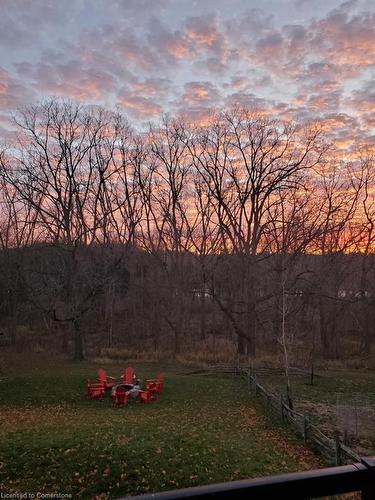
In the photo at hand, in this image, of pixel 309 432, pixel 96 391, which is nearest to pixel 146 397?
pixel 96 391

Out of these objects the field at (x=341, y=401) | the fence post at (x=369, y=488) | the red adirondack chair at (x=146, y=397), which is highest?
the fence post at (x=369, y=488)

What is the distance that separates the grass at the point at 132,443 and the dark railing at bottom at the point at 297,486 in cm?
687

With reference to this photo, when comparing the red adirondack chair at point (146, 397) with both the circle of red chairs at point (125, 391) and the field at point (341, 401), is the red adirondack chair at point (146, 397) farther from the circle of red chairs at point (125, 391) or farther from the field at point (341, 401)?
the field at point (341, 401)

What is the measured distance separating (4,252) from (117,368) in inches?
601

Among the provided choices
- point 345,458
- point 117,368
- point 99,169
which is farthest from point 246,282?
point 345,458

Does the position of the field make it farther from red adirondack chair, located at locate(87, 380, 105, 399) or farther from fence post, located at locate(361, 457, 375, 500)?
fence post, located at locate(361, 457, 375, 500)

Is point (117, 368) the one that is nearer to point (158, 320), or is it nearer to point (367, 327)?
point (158, 320)

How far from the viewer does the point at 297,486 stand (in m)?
Result: 1.56

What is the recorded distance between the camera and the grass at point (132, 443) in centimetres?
789

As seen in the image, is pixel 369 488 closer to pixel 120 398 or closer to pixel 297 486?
pixel 297 486

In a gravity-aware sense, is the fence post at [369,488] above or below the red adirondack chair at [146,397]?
above

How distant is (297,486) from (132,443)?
A: 884 centimetres

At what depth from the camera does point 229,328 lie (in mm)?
37812

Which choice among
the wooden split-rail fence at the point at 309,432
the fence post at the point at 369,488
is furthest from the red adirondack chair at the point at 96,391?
the fence post at the point at 369,488
